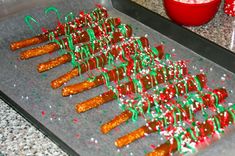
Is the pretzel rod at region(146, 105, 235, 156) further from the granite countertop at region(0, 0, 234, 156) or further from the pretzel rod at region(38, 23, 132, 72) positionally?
the pretzel rod at region(38, 23, 132, 72)

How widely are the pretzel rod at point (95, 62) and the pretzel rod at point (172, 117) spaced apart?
336 millimetres

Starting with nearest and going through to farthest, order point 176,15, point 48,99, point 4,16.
Answer: point 48,99
point 176,15
point 4,16

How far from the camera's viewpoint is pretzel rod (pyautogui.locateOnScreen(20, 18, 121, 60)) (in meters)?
1.83

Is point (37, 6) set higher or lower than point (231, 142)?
higher

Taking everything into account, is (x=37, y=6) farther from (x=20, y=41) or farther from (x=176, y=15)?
(x=176, y=15)

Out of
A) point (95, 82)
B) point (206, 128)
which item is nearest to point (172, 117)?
point (206, 128)

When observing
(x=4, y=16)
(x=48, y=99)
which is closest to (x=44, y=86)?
(x=48, y=99)

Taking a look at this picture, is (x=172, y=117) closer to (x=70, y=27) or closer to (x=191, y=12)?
(x=191, y=12)

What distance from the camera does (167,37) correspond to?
1.92 metres

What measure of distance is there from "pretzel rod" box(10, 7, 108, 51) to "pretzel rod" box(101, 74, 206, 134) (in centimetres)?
49

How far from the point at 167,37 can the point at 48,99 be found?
53 centimetres

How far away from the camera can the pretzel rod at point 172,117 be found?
1.47 m

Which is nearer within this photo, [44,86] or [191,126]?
[191,126]

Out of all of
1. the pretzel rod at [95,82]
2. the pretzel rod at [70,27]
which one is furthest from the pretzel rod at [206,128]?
the pretzel rod at [70,27]
